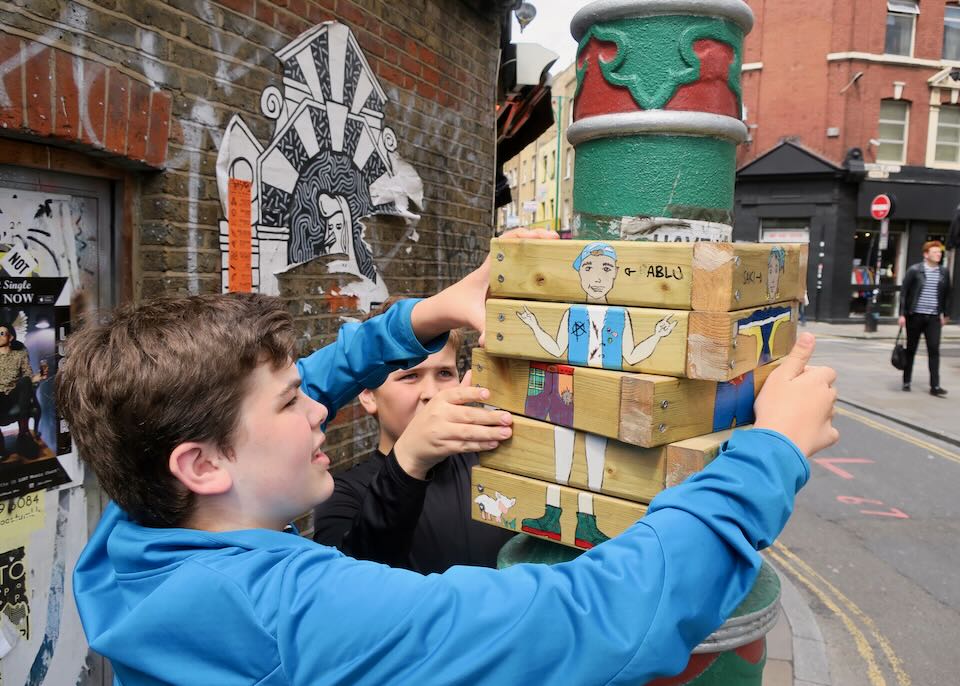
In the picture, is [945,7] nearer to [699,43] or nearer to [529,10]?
[529,10]

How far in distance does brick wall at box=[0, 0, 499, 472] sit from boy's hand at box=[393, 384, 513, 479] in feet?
5.11

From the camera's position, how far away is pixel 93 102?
2.47 metres

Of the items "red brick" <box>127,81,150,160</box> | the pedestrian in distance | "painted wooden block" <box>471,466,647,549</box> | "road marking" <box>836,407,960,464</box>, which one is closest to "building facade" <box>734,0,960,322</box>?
the pedestrian in distance

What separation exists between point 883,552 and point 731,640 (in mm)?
4124

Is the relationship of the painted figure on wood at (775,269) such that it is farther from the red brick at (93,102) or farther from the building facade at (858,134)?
the building facade at (858,134)

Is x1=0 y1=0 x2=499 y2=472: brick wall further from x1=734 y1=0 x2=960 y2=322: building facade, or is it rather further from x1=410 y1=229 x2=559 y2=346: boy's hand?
x1=734 y1=0 x2=960 y2=322: building facade

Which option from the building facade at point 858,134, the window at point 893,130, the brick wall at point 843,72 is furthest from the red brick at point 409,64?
the window at point 893,130

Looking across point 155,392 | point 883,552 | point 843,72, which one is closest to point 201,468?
point 155,392

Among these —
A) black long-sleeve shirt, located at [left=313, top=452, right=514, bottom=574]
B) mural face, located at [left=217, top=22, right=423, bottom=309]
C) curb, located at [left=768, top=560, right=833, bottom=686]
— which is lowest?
curb, located at [left=768, top=560, right=833, bottom=686]

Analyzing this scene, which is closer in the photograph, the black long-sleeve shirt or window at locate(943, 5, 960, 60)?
the black long-sleeve shirt

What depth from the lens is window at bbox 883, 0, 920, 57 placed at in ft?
69.6

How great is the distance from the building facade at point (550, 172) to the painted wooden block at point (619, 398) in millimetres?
30380

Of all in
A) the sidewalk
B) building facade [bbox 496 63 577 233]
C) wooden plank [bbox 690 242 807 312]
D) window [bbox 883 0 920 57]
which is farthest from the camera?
building facade [bbox 496 63 577 233]

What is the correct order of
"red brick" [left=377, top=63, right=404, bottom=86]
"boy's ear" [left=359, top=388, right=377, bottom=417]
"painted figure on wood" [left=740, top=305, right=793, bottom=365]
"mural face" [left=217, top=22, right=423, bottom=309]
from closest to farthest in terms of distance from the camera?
"painted figure on wood" [left=740, top=305, right=793, bottom=365] < "boy's ear" [left=359, top=388, right=377, bottom=417] < "mural face" [left=217, top=22, right=423, bottom=309] < "red brick" [left=377, top=63, right=404, bottom=86]
